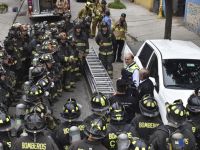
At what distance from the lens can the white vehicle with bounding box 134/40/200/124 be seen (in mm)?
8648

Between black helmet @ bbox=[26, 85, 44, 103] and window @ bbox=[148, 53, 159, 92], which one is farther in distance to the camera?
window @ bbox=[148, 53, 159, 92]

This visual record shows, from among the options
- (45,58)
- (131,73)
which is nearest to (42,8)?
(45,58)

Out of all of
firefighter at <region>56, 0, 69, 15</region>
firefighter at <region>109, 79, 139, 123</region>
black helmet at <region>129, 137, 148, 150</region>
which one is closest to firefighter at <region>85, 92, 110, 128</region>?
firefighter at <region>109, 79, 139, 123</region>

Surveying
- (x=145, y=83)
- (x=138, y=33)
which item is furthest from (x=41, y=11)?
(x=145, y=83)

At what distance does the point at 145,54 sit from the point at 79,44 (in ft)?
9.36

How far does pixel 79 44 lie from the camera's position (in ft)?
41.7

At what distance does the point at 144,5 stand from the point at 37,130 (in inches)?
809

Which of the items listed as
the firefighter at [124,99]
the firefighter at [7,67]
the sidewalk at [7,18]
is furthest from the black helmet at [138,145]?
the sidewalk at [7,18]

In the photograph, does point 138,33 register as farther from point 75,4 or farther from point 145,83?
point 145,83

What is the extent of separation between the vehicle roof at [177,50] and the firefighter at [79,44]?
8.89ft

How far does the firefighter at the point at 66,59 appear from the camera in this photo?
1160 centimetres

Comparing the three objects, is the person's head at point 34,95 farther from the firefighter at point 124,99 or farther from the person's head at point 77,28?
the person's head at point 77,28

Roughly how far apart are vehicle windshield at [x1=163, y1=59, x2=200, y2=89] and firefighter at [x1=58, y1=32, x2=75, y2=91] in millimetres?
3202

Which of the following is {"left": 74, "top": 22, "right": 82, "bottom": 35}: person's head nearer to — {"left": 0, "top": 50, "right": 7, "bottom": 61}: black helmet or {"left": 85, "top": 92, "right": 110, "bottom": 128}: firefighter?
{"left": 0, "top": 50, "right": 7, "bottom": 61}: black helmet
